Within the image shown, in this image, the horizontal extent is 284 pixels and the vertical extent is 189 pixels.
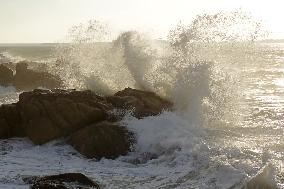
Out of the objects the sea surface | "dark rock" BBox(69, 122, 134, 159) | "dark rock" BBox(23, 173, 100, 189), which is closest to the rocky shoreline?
"dark rock" BBox(69, 122, 134, 159)

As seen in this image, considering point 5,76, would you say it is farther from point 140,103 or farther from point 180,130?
point 180,130

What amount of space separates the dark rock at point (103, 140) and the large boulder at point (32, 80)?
14.6 metres

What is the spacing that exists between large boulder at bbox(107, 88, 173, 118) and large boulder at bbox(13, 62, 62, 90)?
12.0 metres

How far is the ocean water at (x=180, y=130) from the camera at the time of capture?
10.3 meters

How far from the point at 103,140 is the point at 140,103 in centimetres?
309

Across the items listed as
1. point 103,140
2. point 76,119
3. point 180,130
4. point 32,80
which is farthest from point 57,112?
point 32,80

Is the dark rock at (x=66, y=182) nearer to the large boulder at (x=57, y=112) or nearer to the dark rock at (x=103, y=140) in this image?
the dark rock at (x=103, y=140)

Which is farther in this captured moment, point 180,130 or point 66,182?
point 180,130

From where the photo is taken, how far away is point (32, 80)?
29.2m

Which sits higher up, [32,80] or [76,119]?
[76,119]

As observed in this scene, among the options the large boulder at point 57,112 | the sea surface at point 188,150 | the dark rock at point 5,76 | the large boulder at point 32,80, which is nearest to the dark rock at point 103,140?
the sea surface at point 188,150

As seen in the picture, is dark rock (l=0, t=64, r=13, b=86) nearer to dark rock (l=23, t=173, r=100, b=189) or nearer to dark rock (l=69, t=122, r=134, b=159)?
dark rock (l=69, t=122, r=134, b=159)

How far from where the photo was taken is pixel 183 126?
1396 cm

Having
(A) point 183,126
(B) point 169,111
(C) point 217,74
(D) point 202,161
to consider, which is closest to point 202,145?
(D) point 202,161
